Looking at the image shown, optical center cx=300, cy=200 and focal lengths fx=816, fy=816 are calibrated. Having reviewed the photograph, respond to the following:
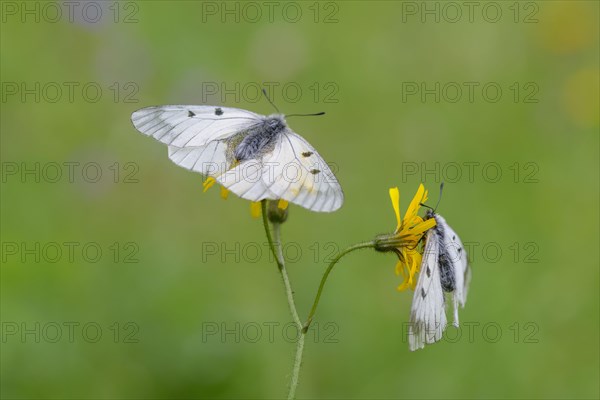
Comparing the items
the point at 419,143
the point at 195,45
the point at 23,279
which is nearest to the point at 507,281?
the point at 419,143

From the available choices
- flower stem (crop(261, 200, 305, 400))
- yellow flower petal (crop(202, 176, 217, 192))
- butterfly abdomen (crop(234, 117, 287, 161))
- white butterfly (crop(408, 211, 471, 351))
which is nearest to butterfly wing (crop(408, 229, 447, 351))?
white butterfly (crop(408, 211, 471, 351))

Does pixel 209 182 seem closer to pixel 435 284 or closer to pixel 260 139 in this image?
pixel 260 139

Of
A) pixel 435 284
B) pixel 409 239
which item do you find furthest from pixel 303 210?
pixel 435 284

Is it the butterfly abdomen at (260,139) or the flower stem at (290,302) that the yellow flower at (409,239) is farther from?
the butterfly abdomen at (260,139)

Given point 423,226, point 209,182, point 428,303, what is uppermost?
point 209,182

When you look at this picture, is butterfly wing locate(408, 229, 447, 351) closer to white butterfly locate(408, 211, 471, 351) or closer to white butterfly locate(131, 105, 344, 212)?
white butterfly locate(408, 211, 471, 351)

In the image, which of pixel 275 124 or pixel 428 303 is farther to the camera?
pixel 275 124
